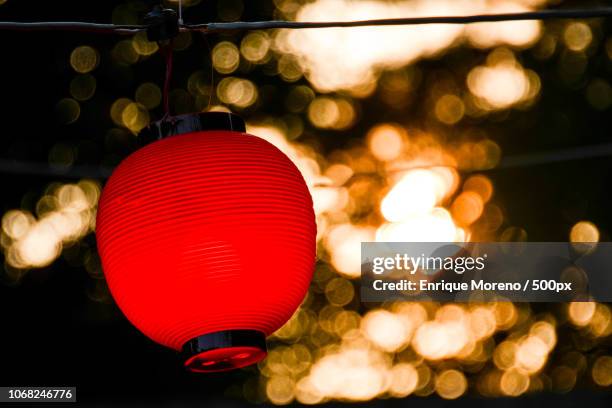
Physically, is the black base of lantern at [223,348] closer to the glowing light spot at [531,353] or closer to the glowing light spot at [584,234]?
Result: the glowing light spot at [584,234]

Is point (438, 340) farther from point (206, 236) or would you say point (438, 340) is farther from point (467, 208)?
point (206, 236)

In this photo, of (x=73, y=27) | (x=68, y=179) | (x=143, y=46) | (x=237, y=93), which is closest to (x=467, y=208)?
(x=237, y=93)

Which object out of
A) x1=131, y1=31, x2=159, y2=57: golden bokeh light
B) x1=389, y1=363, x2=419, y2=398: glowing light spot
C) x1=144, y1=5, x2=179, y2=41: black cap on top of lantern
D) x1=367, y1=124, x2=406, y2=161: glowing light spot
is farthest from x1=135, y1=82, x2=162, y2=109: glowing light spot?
x1=144, y1=5, x2=179, y2=41: black cap on top of lantern

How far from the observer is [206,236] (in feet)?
7.16

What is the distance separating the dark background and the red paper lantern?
3.47m

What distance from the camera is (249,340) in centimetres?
233

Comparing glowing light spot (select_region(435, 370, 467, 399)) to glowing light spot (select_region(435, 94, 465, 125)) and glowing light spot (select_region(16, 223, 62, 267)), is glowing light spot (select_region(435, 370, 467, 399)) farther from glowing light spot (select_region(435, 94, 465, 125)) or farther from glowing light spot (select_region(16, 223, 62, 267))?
glowing light spot (select_region(16, 223, 62, 267))

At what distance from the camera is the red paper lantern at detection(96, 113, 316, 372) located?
7.20 ft

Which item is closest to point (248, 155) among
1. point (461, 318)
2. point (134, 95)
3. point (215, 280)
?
point (215, 280)

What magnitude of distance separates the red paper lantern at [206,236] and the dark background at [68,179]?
3.47 metres

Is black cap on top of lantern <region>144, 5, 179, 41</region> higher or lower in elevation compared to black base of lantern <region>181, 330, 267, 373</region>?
higher

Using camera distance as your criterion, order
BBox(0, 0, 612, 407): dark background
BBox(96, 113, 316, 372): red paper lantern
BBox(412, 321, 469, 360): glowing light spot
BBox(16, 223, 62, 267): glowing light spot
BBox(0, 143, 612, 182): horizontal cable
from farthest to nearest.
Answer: BBox(412, 321, 469, 360): glowing light spot → BBox(16, 223, 62, 267): glowing light spot → BBox(0, 0, 612, 407): dark background → BBox(0, 143, 612, 182): horizontal cable → BBox(96, 113, 316, 372): red paper lantern

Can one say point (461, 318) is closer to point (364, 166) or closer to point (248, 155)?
point (364, 166)

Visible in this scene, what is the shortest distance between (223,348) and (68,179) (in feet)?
13.8
